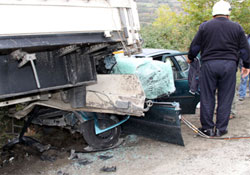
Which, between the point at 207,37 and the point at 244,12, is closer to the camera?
the point at 207,37

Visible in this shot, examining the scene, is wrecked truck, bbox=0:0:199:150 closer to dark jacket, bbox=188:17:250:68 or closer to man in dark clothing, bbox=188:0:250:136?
man in dark clothing, bbox=188:0:250:136

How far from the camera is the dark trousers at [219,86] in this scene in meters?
4.47

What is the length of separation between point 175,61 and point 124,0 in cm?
227

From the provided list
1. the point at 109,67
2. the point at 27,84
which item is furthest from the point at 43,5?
the point at 109,67

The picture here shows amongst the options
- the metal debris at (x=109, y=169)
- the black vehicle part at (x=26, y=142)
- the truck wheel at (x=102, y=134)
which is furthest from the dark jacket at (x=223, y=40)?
the black vehicle part at (x=26, y=142)

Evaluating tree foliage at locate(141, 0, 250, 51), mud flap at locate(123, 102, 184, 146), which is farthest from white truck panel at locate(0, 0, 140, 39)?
tree foliage at locate(141, 0, 250, 51)

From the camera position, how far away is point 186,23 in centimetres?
1392

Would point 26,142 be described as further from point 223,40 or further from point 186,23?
point 186,23

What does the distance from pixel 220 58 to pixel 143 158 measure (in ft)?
6.44

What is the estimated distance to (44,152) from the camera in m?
4.63

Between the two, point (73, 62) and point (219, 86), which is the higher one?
point (73, 62)

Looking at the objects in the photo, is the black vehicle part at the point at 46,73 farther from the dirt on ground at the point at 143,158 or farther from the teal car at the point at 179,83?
the teal car at the point at 179,83

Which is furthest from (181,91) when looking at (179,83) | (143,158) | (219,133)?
(143,158)

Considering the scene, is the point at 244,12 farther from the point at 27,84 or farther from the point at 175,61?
the point at 27,84
